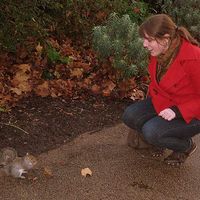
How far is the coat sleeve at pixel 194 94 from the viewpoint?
11.8 feet

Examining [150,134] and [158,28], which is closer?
[158,28]

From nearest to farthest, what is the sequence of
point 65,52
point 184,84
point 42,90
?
point 184,84 < point 42,90 < point 65,52

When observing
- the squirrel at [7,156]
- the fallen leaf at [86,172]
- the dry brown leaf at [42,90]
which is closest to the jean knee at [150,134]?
the fallen leaf at [86,172]

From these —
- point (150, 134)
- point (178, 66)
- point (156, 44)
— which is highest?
point (156, 44)

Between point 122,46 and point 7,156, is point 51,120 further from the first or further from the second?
point 122,46

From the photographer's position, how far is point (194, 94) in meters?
3.72

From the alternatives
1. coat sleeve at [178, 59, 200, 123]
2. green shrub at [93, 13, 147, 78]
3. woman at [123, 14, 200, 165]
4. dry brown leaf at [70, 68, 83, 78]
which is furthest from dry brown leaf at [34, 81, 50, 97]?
coat sleeve at [178, 59, 200, 123]

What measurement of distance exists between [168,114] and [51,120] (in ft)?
3.96

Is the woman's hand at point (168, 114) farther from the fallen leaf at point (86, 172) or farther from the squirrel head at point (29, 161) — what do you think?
the squirrel head at point (29, 161)

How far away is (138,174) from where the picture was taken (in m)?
3.85

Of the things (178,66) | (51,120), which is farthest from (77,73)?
(178,66)

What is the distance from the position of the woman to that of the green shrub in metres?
1.04

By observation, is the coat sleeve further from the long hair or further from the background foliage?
the background foliage

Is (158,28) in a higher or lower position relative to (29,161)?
higher
